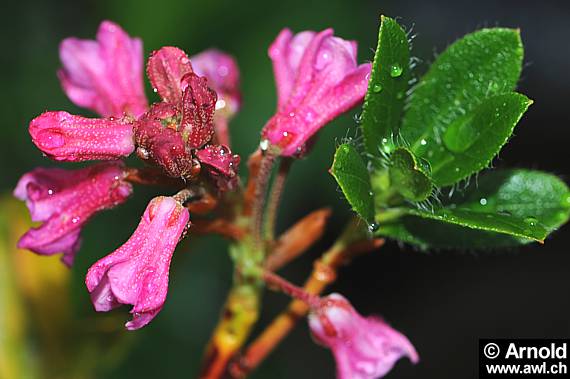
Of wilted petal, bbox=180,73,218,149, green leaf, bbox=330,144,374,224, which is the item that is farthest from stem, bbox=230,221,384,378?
→ wilted petal, bbox=180,73,218,149

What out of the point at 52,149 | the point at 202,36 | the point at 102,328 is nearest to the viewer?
the point at 52,149

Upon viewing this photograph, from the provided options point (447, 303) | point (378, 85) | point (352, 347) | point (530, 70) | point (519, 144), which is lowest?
point (352, 347)

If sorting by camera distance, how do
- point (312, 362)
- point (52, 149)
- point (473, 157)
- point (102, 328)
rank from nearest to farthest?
point (52, 149) → point (473, 157) → point (102, 328) → point (312, 362)

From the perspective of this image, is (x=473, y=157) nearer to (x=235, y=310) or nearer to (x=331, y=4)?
(x=235, y=310)

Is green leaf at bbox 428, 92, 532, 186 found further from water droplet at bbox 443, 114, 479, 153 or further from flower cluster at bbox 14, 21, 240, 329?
flower cluster at bbox 14, 21, 240, 329

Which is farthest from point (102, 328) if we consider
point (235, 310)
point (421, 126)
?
point (421, 126)

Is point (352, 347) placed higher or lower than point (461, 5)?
lower

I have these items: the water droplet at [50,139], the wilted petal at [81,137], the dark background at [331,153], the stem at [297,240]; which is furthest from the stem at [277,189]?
the dark background at [331,153]
